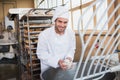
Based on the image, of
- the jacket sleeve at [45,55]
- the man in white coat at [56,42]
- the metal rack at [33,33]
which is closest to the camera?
the jacket sleeve at [45,55]

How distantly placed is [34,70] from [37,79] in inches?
9.5

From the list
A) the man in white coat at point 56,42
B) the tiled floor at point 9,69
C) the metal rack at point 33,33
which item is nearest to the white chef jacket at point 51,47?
the man in white coat at point 56,42

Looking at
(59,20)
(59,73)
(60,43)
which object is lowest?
(59,73)

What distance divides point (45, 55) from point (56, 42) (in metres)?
0.20

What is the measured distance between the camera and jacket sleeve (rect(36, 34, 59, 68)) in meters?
1.60

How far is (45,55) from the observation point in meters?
1.71

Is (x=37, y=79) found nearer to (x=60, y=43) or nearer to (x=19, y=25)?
(x=19, y=25)

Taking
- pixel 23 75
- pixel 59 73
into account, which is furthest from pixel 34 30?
pixel 59 73

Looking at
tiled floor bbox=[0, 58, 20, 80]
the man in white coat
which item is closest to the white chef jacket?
the man in white coat

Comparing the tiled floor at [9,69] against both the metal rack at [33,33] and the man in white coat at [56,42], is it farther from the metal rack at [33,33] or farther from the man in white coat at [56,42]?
the man in white coat at [56,42]

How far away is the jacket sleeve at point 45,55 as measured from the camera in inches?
63.1

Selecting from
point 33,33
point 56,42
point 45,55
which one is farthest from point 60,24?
point 33,33

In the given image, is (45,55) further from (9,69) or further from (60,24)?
(9,69)

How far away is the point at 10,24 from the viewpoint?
9.20 metres
